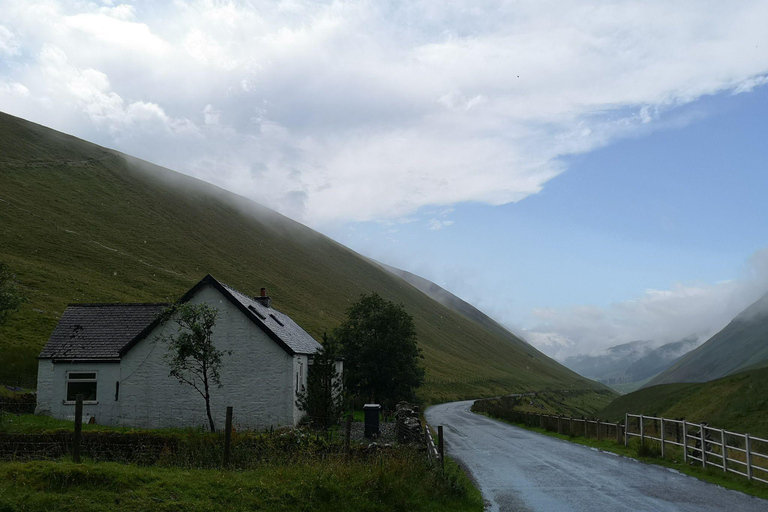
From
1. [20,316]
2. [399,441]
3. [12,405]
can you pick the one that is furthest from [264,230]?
[399,441]

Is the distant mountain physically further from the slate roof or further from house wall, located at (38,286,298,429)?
the slate roof

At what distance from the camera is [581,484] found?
16.2 meters

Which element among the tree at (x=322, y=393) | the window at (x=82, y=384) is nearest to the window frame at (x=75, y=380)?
the window at (x=82, y=384)

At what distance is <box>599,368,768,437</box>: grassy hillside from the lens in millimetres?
30828

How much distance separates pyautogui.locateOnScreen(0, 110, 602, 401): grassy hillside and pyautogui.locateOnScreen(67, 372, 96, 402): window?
1466 centimetres

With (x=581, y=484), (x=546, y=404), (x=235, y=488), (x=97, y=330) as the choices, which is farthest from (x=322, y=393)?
(x=546, y=404)

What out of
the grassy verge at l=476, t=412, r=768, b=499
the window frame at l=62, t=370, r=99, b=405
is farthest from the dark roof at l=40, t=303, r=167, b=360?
the grassy verge at l=476, t=412, r=768, b=499

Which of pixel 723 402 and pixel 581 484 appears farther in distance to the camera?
pixel 723 402

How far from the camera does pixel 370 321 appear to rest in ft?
167

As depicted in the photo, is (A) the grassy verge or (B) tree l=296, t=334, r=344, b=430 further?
(B) tree l=296, t=334, r=344, b=430

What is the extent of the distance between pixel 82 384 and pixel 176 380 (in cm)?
589

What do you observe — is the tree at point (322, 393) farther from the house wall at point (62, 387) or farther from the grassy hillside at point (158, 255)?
the grassy hillside at point (158, 255)

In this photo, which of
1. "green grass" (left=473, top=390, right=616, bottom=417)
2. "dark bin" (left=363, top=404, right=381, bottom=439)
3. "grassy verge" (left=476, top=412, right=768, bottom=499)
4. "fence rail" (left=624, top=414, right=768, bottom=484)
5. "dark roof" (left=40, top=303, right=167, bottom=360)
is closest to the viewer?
"grassy verge" (left=476, top=412, right=768, bottom=499)

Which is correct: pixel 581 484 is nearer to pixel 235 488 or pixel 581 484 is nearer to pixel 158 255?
pixel 235 488
